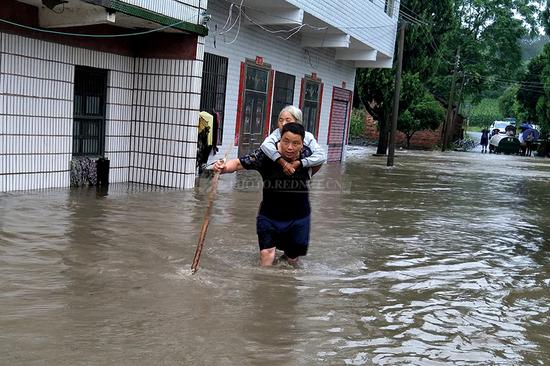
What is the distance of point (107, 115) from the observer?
420 inches

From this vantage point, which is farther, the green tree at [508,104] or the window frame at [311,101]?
the green tree at [508,104]

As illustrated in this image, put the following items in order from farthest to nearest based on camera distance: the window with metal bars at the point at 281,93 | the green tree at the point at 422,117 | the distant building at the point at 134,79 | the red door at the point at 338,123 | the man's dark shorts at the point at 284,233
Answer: the green tree at the point at 422,117, the red door at the point at 338,123, the window with metal bars at the point at 281,93, the distant building at the point at 134,79, the man's dark shorts at the point at 284,233

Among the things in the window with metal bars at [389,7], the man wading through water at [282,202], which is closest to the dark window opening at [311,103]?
the window with metal bars at [389,7]

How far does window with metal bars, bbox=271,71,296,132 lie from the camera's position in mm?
16656

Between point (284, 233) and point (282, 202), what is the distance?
297mm

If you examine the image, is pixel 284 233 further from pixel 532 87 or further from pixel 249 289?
pixel 532 87

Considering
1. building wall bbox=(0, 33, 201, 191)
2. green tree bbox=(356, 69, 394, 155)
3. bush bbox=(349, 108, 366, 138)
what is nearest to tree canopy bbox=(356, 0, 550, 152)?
bush bbox=(349, 108, 366, 138)

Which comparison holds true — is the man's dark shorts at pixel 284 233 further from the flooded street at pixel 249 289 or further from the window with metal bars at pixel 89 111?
the window with metal bars at pixel 89 111

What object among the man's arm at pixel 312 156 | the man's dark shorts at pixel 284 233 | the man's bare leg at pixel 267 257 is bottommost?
the man's bare leg at pixel 267 257

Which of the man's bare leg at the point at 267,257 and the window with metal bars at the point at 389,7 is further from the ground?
the window with metal bars at the point at 389,7

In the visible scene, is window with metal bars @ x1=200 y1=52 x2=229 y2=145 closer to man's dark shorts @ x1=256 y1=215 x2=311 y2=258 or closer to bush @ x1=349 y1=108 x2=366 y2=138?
man's dark shorts @ x1=256 y1=215 x2=311 y2=258

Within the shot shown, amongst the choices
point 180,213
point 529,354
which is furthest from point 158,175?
point 529,354

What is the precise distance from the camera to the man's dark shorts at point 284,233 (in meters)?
5.87

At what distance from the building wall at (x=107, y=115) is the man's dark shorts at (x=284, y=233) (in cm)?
480
